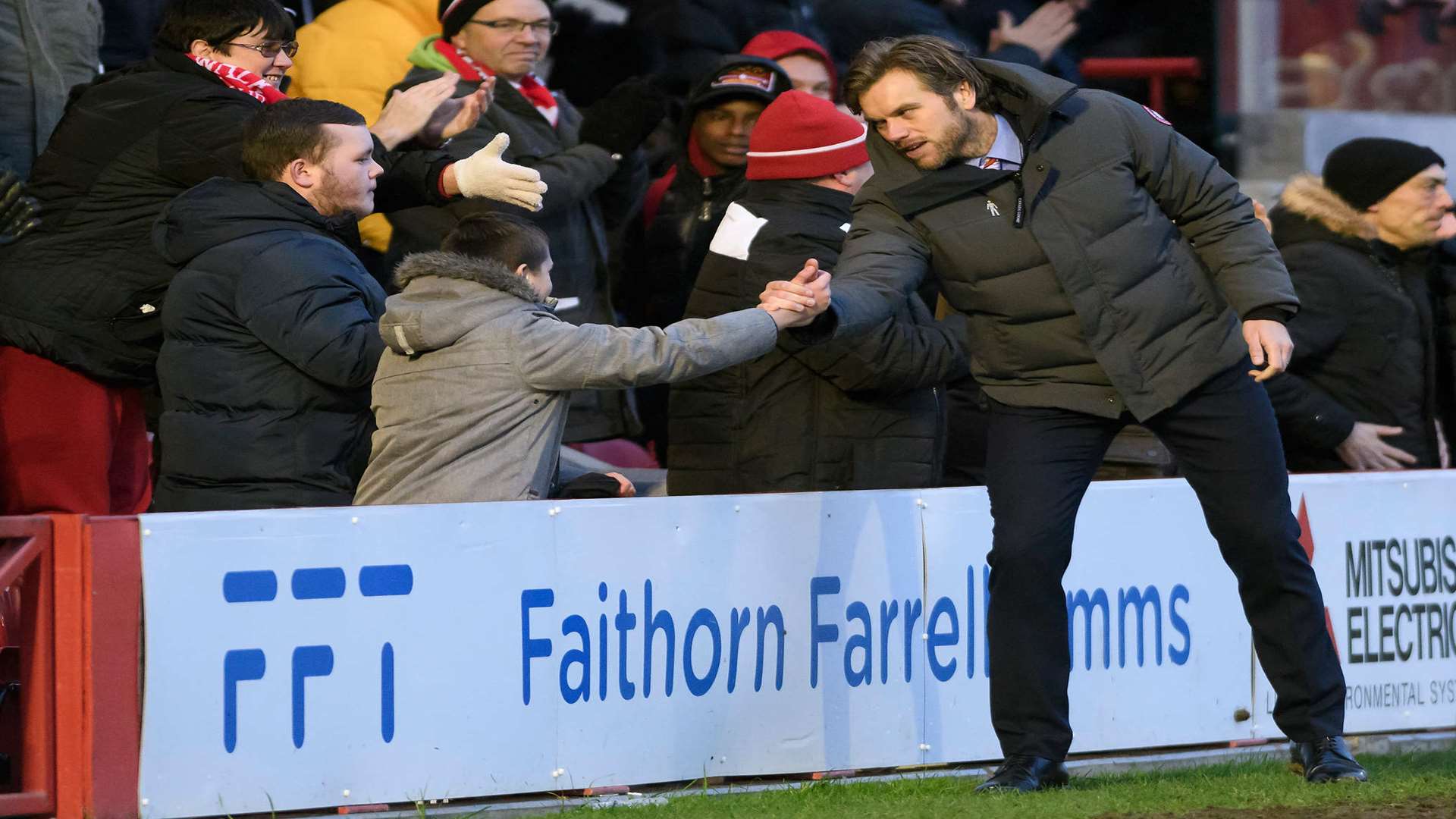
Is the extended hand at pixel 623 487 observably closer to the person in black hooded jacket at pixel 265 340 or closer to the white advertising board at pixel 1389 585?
the person in black hooded jacket at pixel 265 340

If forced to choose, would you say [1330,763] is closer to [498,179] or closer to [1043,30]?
[498,179]

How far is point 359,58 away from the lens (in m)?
8.07

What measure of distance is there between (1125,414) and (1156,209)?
59 cm

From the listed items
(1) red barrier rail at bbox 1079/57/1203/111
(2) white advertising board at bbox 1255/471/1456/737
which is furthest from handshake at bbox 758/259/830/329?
(1) red barrier rail at bbox 1079/57/1203/111

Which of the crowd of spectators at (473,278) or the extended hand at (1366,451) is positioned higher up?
the crowd of spectators at (473,278)

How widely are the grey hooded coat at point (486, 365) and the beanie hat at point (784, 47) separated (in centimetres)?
328

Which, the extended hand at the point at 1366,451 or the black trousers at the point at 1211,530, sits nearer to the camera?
the black trousers at the point at 1211,530

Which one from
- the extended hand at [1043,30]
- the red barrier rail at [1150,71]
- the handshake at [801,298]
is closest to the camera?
the handshake at [801,298]

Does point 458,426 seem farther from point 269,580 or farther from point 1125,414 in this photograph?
point 1125,414

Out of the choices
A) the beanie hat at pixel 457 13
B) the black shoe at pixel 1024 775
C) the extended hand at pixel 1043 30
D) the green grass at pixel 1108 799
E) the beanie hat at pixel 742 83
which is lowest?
the green grass at pixel 1108 799

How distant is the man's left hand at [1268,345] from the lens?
211 inches

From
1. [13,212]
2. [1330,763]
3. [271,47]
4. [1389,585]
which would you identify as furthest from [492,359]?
[1389,585]

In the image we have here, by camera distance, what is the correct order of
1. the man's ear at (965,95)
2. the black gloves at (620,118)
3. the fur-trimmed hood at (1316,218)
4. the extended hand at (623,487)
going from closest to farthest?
the man's ear at (965,95), the extended hand at (623,487), the black gloves at (620,118), the fur-trimmed hood at (1316,218)

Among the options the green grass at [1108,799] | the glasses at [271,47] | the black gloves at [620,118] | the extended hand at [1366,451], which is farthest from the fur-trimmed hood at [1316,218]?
the glasses at [271,47]
